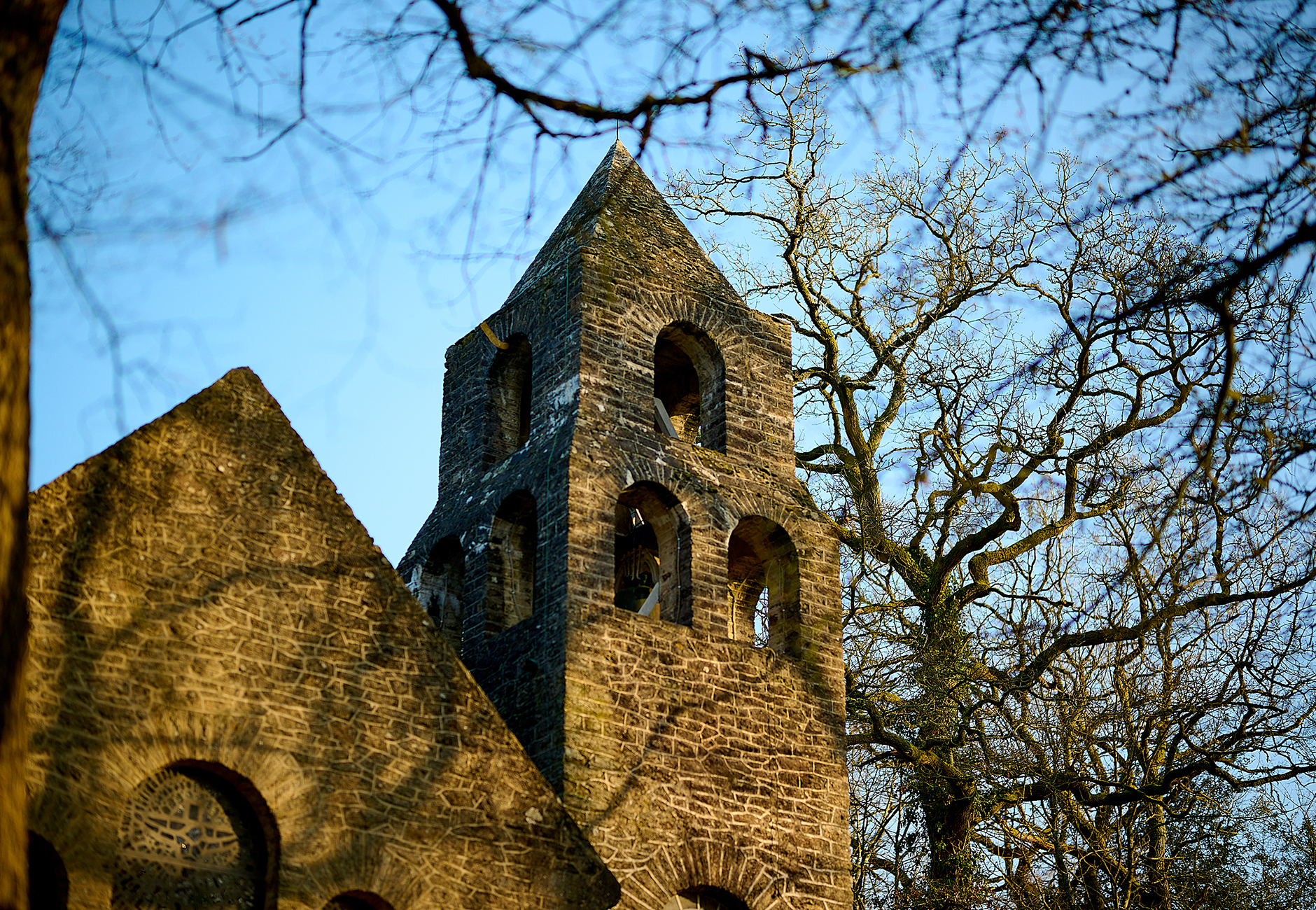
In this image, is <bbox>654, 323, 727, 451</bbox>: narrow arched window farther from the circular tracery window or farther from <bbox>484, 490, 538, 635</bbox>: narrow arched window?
the circular tracery window

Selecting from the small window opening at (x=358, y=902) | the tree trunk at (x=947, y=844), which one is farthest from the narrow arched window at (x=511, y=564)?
the tree trunk at (x=947, y=844)

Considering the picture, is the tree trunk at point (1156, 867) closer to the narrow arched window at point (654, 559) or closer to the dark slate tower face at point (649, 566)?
the dark slate tower face at point (649, 566)

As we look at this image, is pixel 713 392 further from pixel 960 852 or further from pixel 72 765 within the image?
pixel 72 765

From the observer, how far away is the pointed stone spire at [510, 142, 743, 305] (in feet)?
51.6

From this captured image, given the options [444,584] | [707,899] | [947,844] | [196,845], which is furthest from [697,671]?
[947,844]

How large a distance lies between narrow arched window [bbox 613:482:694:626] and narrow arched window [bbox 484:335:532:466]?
56.2 inches

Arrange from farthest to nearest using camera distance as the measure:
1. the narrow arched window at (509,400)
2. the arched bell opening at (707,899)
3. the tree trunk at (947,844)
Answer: the tree trunk at (947,844) < the narrow arched window at (509,400) < the arched bell opening at (707,899)

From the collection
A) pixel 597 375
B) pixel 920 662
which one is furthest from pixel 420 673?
pixel 920 662

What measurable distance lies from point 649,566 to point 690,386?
240cm

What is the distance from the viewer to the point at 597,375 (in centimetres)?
1456

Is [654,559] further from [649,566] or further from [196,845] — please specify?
[196,845]

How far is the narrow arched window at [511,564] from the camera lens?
1437cm

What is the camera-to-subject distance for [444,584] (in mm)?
15359

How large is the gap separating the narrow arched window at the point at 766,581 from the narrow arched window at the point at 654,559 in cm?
63
